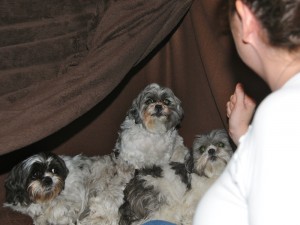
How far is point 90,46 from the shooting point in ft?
9.87

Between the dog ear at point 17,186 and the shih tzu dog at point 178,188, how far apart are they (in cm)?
75

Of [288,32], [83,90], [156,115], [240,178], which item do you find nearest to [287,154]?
[240,178]

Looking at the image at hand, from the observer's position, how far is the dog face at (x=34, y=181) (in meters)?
3.33

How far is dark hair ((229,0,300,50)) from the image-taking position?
3.55 feet

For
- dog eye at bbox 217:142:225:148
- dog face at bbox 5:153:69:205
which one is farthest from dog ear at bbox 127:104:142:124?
dog face at bbox 5:153:69:205

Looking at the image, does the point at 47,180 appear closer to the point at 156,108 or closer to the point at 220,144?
the point at 156,108

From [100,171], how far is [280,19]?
9.66 feet

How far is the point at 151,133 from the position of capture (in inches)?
164

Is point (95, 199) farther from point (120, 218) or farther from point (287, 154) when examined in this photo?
point (287, 154)

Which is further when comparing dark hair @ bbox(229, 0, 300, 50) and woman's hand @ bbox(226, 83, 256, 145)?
woman's hand @ bbox(226, 83, 256, 145)

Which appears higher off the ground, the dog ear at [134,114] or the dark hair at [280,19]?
the dark hair at [280,19]

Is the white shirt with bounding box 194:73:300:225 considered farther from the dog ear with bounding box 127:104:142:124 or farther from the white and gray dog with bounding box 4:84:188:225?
the dog ear with bounding box 127:104:142:124

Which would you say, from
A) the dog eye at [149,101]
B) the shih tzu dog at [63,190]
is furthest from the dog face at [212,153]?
the shih tzu dog at [63,190]

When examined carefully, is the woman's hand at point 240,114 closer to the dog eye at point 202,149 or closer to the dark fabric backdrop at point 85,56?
the dark fabric backdrop at point 85,56
